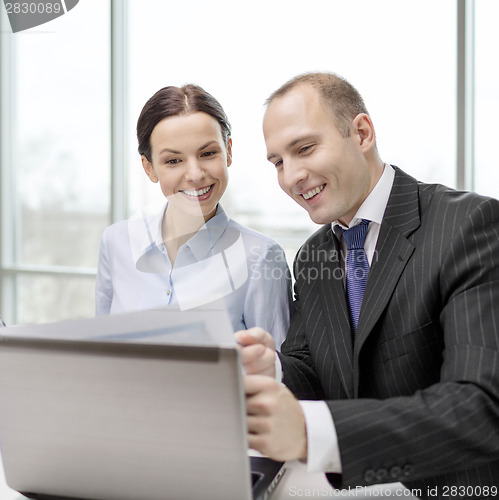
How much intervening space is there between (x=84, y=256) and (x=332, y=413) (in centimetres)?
349

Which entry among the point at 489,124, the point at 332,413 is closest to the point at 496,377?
the point at 332,413

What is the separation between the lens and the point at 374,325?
1178 mm

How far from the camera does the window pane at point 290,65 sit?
306 cm

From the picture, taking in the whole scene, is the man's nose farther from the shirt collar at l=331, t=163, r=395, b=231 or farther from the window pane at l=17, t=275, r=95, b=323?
the window pane at l=17, t=275, r=95, b=323

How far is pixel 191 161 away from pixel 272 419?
3.65ft

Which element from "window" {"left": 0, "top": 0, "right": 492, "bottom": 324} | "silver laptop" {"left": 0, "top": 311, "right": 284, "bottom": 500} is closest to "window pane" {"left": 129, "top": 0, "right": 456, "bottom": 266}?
"window" {"left": 0, "top": 0, "right": 492, "bottom": 324}

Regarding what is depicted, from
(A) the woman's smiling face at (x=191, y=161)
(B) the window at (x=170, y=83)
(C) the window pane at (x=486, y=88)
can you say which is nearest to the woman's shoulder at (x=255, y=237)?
(A) the woman's smiling face at (x=191, y=161)

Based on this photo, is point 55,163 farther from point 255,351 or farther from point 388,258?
point 255,351

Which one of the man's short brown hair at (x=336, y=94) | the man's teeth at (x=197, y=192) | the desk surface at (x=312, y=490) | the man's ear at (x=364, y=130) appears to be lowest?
the desk surface at (x=312, y=490)

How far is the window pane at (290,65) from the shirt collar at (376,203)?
A: 6.15 feet

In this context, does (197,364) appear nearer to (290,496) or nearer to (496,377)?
(290,496)

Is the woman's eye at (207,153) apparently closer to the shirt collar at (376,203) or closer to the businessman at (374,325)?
the businessman at (374,325)

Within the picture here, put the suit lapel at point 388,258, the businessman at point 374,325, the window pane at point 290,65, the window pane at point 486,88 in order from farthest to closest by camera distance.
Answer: the window pane at point 290,65 < the window pane at point 486,88 < the suit lapel at point 388,258 < the businessman at point 374,325

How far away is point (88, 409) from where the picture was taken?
0.70 metres
